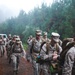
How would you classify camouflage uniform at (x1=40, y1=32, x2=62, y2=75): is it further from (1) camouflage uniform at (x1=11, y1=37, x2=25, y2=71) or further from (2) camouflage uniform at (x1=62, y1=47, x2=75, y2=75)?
(1) camouflage uniform at (x1=11, y1=37, x2=25, y2=71)

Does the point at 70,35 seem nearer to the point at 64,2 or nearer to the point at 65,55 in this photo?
the point at 64,2

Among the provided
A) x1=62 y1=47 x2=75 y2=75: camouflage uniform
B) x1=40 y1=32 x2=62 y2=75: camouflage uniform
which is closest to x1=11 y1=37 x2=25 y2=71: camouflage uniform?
x1=40 y1=32 x2=62 y2=75: camouflage uniform

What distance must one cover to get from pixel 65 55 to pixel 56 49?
226cm

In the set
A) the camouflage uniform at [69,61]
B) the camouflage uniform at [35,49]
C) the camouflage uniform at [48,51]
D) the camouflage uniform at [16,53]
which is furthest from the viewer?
the camouflage uniform at [16,53]

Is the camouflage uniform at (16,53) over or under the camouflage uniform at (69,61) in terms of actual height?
under

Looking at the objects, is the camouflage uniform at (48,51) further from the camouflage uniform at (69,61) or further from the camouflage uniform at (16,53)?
the camouflage uniform at (16,53)

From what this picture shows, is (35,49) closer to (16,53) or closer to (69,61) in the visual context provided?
(16,53)

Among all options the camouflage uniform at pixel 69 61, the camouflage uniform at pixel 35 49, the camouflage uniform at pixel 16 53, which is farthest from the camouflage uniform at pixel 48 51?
the camouflage uniform at pixel 16 53

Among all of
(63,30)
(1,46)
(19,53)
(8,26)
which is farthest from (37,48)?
(8,26)

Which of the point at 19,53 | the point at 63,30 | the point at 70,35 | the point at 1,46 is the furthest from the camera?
the point at 63,30

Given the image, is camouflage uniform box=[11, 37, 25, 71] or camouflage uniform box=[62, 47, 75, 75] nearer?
camouflage uniform box=[62, 47, 75, 75]

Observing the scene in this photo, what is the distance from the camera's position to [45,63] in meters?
8.39

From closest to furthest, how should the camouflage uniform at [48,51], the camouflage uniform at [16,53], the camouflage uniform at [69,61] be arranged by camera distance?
the camouflage uniform at [69,61]
the camouflage uniform at [48,51]
the camouflage uniform at [16,53]

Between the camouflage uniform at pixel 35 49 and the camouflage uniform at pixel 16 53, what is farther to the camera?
the camouflage uniform at pixel 16 53
